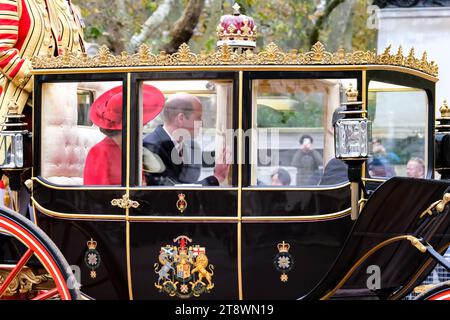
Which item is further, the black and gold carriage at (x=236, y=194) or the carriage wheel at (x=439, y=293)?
the black and gold carriage at (x=236, y=194)

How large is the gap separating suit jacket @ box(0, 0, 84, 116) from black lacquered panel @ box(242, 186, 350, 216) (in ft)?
5.48

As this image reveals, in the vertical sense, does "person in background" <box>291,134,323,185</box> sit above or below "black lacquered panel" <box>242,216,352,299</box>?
above

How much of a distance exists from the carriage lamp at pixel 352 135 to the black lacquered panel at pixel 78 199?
4.27 ft

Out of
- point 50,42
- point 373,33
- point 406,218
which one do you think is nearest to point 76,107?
point 50,42

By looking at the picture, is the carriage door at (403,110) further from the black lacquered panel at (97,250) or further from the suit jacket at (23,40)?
the suit jacket at (23,40)

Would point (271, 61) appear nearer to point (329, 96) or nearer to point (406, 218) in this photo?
point (329, 96)

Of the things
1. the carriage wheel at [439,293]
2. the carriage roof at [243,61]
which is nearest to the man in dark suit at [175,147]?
the carriage roof at [243,61]

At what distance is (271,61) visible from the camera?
19.3 feet

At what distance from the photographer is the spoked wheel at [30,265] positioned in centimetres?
579

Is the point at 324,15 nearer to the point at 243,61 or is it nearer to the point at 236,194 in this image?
the point at 243,61

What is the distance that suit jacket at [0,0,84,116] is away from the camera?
21.3 ft

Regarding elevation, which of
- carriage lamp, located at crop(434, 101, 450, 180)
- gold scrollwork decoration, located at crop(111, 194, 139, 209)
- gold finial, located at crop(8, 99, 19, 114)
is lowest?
gold scrollwork decoration, located at crop(111, 194, 139, 209)

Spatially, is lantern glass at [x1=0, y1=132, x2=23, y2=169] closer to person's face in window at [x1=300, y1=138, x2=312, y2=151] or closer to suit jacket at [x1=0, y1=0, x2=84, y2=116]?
suit jacket at [x1=0, y1=0, x2=84, y2=116]

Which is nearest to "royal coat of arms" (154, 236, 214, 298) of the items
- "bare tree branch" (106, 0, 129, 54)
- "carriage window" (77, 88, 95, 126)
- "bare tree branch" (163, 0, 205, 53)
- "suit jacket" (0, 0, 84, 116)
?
"carriage window" (77, 88, 95, 126)
